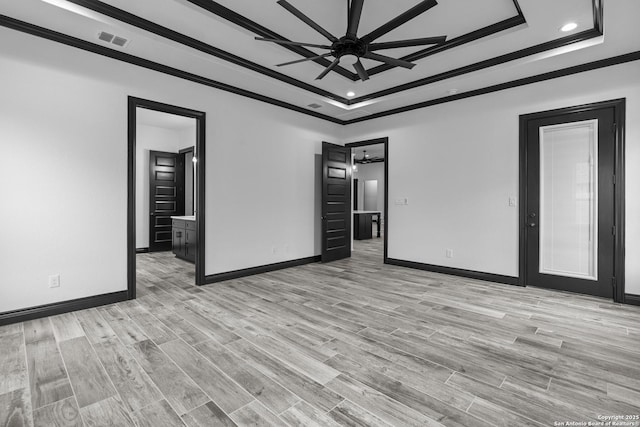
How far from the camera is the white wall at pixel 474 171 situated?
359cm

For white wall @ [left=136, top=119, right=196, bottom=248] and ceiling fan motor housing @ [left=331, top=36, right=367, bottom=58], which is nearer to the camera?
ceiling fan motor housing @ [left=331, top=36, right=367, bottom=58]

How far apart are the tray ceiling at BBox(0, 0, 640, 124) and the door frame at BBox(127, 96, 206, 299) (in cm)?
47

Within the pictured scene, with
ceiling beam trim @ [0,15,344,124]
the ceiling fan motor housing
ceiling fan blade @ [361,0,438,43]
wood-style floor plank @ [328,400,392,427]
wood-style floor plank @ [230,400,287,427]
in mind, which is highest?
ceiling beam trim @ [0,15,344,124]

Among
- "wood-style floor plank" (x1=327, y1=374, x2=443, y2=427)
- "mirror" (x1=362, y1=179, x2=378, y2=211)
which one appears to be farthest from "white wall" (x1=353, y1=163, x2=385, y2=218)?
"wood-style floor plank" (x1=327, y1=374, x2=443, y2=427)

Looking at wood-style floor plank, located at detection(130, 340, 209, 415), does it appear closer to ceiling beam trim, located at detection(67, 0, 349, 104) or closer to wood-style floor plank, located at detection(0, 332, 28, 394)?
wood-style floor plank, located at detection(0, 332, 28, 394)

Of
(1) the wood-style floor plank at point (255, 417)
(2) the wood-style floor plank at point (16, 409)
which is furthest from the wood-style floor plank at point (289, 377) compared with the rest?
(2) the wood-style floor plank at point (16, 409)

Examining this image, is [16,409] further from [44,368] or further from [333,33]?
[333,33]

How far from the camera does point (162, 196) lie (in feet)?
24.0

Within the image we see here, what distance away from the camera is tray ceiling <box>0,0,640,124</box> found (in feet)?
9.41

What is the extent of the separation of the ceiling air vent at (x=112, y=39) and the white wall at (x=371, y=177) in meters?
11.8

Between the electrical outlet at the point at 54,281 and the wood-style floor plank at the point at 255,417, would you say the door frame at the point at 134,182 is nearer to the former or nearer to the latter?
the electrical outlet at the point at 54,281

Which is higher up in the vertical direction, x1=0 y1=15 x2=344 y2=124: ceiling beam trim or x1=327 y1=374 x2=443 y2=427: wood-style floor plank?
x1=0 y1=15 x2=344 y2=124: ceiling beam trim

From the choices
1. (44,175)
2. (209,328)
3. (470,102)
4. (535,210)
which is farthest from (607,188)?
(44,175)

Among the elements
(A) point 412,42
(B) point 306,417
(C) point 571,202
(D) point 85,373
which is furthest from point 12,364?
(C) point 571,202
